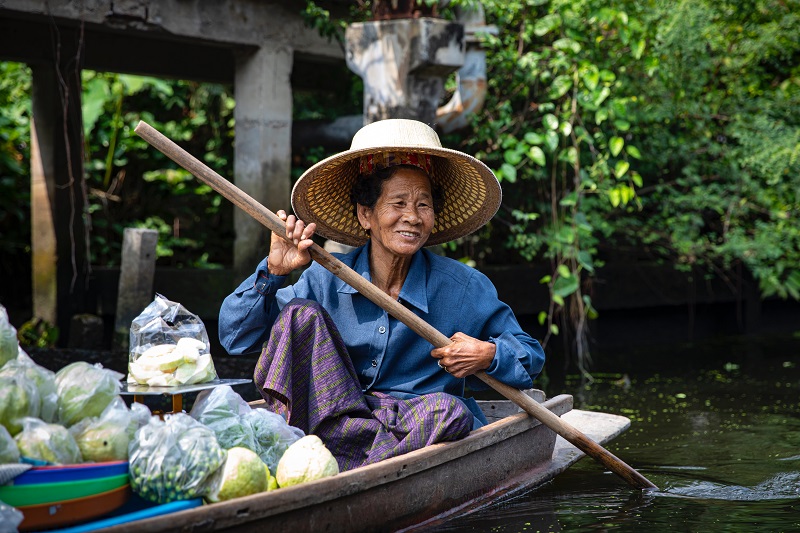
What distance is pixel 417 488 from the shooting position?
3055 mm

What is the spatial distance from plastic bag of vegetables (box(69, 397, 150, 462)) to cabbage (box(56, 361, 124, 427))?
0.08 ft

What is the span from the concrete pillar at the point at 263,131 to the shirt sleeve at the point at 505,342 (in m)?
3.32

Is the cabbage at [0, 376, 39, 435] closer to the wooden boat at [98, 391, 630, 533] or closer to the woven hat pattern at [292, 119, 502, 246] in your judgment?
the wooden boat at [98, 391, 630, 533]

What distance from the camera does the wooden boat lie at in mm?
2383

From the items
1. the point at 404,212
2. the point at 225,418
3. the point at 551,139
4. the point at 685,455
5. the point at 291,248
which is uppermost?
the point at 551,139

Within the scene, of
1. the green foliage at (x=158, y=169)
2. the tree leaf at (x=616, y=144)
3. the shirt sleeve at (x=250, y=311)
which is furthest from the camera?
the green foliage at (x=158, y=169)

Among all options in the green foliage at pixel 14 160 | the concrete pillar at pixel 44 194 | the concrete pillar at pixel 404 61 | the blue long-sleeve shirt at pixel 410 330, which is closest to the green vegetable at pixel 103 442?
the blue long-sleeve shirt at pixel 410 330

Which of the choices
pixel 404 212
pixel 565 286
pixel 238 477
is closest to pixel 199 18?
pixel 565 286

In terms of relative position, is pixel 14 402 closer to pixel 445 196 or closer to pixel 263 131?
pixel 445 196

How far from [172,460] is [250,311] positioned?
35.5 inches

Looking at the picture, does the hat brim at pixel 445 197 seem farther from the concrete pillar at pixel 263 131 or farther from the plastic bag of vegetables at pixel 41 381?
the concrete pillar at pixel 263 131

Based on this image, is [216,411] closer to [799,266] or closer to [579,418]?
[579,418]

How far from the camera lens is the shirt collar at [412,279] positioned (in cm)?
346

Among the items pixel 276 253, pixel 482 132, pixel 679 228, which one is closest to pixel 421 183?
pixel 276 253
